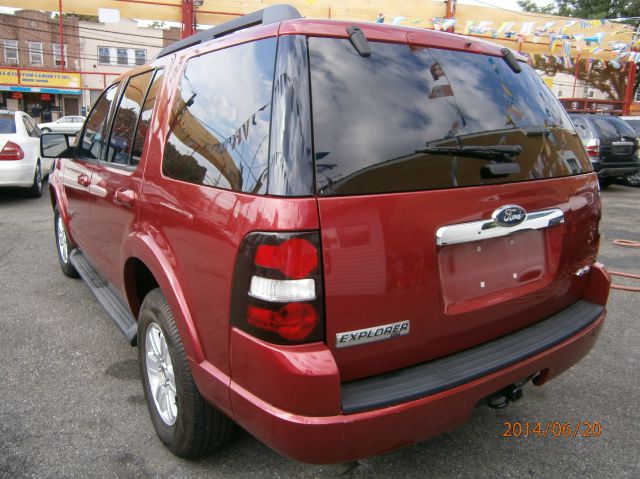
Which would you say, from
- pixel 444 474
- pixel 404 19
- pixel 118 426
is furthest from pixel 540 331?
pixel 404 19

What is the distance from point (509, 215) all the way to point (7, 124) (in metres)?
9.23

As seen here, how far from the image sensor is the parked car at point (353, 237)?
63.3 inches

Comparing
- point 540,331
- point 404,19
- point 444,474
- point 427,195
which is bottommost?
point 444,474

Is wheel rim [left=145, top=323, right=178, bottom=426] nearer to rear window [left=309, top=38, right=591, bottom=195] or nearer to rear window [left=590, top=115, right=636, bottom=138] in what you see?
rear window [left=309, top=38, right=591, bottom=195]

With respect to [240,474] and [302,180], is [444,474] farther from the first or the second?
[302,180]

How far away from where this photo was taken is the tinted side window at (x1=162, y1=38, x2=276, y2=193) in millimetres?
1724

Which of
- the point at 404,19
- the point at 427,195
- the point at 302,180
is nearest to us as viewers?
the point at 302,180

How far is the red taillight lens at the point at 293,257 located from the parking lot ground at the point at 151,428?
1.14m

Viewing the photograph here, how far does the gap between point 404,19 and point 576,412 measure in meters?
13.1

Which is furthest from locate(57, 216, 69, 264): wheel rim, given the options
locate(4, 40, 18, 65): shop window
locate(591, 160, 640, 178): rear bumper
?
locate(4, 40, 18, 65): shop window

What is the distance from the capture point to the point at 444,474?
2230 mm

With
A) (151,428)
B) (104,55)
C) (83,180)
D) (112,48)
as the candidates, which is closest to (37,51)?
(104,55)

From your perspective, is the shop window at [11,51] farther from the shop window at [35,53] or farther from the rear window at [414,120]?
the rear window at [414,120]

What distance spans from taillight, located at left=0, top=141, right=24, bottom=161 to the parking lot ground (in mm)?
5249
